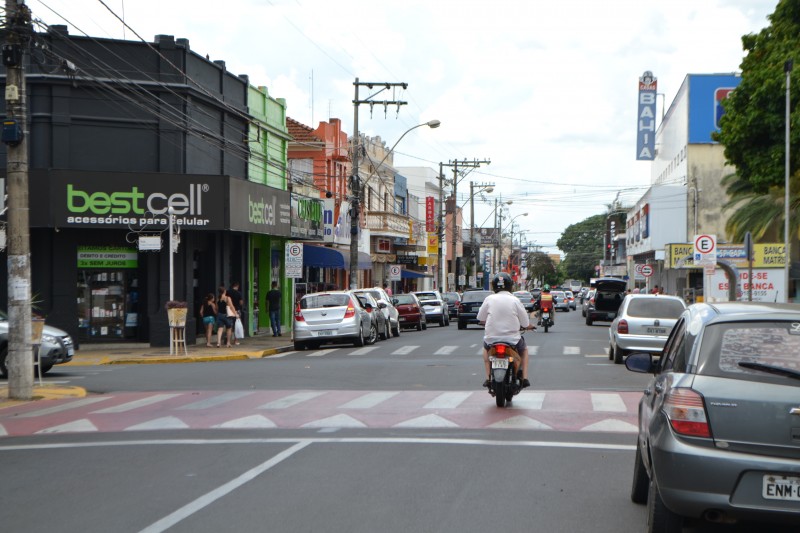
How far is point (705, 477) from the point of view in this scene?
5527 millimetres

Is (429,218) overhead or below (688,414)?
overhead

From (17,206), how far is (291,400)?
5264mm

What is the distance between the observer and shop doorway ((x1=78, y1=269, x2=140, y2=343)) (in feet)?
95.7

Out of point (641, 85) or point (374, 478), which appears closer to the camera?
point (374, 478)

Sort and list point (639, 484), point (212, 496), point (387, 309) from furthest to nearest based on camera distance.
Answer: point (387, 309)
point (212, 496)
point (639, 484)

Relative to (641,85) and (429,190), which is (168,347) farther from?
(429,190)

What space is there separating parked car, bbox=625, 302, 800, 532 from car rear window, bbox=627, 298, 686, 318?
16490mm

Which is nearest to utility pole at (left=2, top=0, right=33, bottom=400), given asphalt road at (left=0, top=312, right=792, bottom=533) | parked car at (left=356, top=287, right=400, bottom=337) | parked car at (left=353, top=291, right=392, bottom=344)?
asphalt road at (left=0, top=312, right=792, bottom=533)

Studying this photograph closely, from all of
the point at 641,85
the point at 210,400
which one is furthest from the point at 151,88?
the point at 641,85

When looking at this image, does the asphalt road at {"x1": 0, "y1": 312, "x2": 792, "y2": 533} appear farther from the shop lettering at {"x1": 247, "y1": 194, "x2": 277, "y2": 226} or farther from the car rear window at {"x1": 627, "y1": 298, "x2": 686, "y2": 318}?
the shop lettering at {"x1": 247, "y1": 194, "x2": 277, "y2": 226}

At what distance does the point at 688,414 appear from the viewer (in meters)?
5.71

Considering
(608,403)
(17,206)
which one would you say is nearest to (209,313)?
(17,206)

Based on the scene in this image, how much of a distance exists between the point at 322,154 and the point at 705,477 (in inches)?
1708

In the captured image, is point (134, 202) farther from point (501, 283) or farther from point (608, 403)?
point (608, 403)
